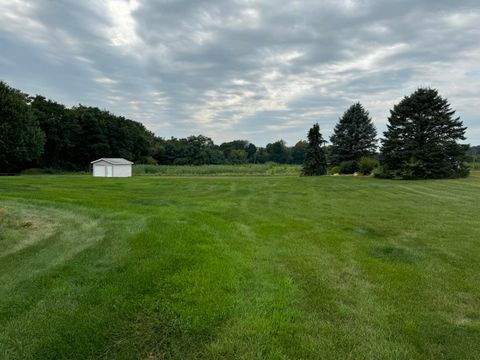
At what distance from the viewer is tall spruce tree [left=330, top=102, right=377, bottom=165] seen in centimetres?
3509

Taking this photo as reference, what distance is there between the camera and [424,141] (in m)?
27.9

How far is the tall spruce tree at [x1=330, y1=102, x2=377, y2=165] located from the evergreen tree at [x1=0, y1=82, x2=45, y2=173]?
34.6 meters

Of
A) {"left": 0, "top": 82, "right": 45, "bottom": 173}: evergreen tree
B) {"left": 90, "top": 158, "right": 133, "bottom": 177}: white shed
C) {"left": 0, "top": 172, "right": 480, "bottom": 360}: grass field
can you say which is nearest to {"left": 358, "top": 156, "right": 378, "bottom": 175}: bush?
{"left": 0, "top": 172, "right": 480, "bottom": 360}: grass field

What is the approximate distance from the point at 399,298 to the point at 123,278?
3340 millimetres

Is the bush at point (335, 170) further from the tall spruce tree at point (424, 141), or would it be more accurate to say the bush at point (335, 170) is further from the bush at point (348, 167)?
the tall spruce tree at point (424, 141)

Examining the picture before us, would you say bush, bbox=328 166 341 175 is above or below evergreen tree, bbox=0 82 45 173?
below

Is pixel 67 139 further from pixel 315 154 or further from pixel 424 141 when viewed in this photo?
pixel 424 141

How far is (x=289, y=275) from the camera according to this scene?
15.7 feet

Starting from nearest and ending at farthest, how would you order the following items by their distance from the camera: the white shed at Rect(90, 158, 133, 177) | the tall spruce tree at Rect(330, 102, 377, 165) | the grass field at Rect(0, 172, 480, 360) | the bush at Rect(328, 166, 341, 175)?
the grass field at Rect(0, 172, 480, 360) < the bush at Rect(328, 166, 341, 175) < the tall spruce tree at Rect(330, 102, 377, 165) < the white shed at Rect(90, 158, 133, 177)

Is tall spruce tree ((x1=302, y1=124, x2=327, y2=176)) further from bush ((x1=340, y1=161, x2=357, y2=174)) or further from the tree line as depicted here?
bush ((x1=340, y1=161, x2=357, y2=174))

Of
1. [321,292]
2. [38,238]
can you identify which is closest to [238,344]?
[321,292]

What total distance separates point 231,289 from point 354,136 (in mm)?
33853

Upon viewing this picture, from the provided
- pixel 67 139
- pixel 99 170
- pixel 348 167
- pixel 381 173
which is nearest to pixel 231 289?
pixel 381 173

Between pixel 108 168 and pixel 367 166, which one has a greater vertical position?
pixel 367 166
